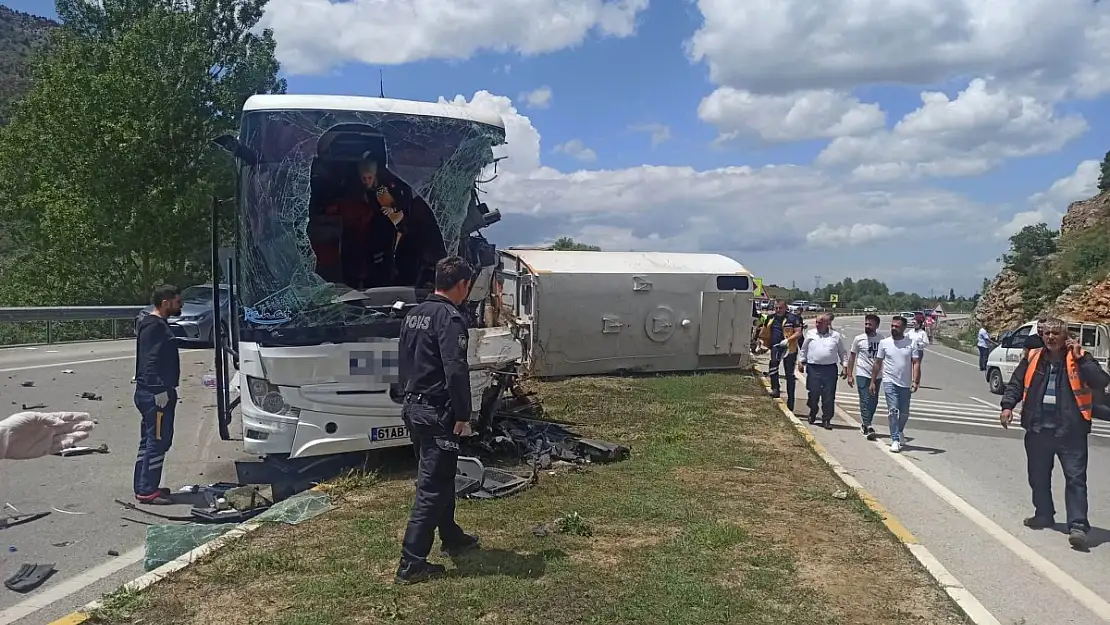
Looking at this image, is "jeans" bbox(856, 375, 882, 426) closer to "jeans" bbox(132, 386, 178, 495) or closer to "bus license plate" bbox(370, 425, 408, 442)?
"bus license plate" bbox(370, 425, 408, 442)

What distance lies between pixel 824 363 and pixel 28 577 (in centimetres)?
990

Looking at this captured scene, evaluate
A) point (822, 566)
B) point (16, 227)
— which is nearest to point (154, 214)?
point (16, 227)

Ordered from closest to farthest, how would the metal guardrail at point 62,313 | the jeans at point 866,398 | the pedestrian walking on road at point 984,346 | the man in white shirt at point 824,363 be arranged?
the jeans at point 866,398 < the man in white shirt at point 824,363 < the metal guardrail at point 62,313 < the pedestrian walking on road at point 984,346

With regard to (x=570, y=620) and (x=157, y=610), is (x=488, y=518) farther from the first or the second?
(x=157, y=610)

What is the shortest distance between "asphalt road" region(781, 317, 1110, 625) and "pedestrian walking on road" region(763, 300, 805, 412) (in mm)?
947

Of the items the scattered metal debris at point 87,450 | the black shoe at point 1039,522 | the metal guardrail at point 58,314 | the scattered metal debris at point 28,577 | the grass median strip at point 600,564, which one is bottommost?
the scattered metal debris at point 28,577

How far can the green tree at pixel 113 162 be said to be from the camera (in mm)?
27781

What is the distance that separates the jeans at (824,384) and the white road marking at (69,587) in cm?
914

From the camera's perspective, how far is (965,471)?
A: 30.9ft

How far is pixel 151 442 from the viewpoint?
7168 mm

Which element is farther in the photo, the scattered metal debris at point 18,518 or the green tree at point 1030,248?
the green tree at point 1030,248

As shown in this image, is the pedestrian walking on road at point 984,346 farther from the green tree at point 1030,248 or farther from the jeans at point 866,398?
the green tree at point 1030,248

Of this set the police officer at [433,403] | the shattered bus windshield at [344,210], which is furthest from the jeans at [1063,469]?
the shattered bus windshield at [344,210]

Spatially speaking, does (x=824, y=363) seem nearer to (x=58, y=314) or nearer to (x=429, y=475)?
(x=429, y=475)
